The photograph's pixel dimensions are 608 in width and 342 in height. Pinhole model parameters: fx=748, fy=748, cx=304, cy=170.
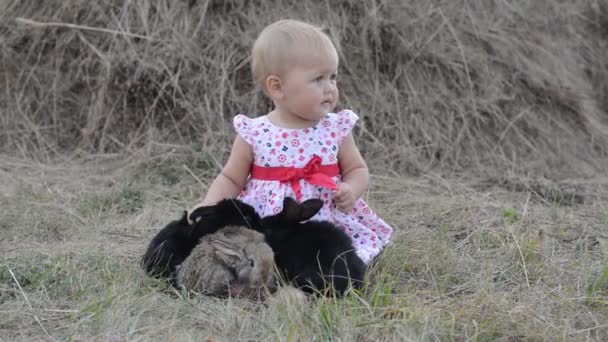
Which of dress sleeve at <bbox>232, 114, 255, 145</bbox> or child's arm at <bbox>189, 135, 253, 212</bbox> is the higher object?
dress sleeve at <bbox>232, 114, 255, 145</bbox>

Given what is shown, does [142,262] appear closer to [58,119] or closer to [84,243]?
[84,243]

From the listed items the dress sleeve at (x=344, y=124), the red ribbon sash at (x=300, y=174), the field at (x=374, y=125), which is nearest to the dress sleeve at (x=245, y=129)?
the red ribbon sash at (x=300, y=174)

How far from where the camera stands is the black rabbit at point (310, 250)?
248 centimetres

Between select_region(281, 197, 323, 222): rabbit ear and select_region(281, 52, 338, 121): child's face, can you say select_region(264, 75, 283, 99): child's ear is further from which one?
select_region(281, 197, 323, 222): rabbit ear

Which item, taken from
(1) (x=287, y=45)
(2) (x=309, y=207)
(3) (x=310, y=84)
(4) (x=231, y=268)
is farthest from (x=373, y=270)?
(1) (x=287, y=45)

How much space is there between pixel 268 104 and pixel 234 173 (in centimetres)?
214

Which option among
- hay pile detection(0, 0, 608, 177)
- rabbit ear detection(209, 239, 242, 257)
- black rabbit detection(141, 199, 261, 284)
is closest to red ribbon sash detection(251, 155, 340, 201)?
black rabbit detection(141, 199, 261, 284)

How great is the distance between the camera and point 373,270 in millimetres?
2820

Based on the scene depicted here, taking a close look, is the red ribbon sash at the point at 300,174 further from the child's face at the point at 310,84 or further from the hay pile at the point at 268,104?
the hay pile at the point at 268,104

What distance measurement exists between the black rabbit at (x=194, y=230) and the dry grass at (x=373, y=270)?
0.24 ft

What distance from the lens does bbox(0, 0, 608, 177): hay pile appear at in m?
5.09

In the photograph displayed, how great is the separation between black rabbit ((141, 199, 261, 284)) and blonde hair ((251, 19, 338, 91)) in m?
0.56

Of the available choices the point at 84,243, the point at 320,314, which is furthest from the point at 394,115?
the point at 320,314

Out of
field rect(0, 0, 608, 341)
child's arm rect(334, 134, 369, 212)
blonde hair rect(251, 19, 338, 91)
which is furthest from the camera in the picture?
field rect(0, 0, 608, 341)
